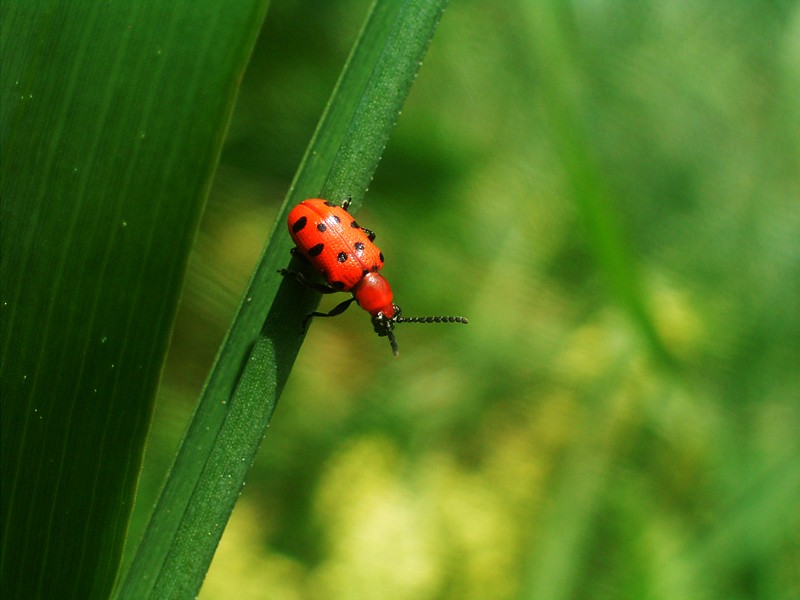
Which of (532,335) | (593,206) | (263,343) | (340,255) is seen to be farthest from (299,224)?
(532,335)

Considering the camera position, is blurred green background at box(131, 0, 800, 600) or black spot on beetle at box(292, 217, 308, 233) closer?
black spot on beetle at box(292, 217, 308, 233)

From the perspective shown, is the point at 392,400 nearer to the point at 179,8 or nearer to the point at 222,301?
the point at 222,301

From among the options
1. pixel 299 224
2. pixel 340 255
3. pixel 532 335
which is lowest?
pixel 532 335

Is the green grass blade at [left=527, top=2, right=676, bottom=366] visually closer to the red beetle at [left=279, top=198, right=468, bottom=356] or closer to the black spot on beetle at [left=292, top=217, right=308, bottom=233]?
the red beetle at [left=279, top=198, right=468, bottom=356]

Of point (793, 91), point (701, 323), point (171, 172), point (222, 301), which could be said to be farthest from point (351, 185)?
point (793, 91)

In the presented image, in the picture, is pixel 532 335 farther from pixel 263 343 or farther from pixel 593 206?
pixel 263 343

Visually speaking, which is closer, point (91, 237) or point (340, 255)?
Answer: point (91, 237)

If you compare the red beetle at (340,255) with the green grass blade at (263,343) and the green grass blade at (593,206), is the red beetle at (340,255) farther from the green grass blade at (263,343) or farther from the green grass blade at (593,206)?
the green grass blade at (593,206)

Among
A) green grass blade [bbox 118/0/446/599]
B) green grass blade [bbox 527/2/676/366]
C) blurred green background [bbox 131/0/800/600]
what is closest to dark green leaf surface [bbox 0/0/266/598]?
green grass blade [bbox 118/0/446/599]
